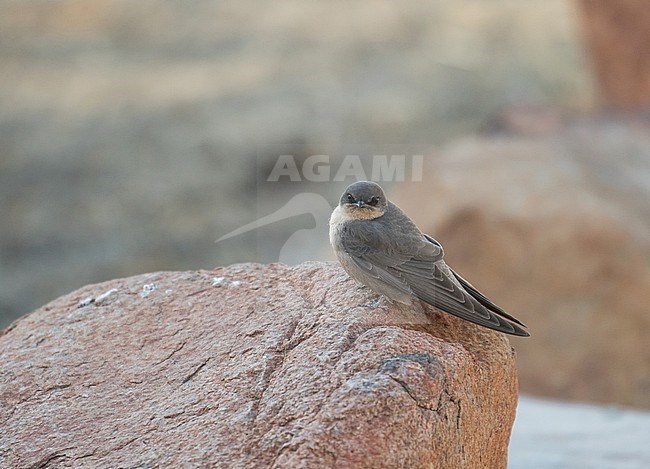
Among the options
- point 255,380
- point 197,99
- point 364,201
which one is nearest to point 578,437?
point 364,201

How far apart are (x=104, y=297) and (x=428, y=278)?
124 centimetres

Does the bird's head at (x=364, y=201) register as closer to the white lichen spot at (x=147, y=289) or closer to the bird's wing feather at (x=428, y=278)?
the bird's wing feather at (x=428, y=278)

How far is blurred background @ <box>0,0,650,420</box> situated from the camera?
510cm

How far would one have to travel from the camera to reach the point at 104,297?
2.98 meters

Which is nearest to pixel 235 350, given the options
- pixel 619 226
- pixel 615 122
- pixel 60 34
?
pixel 619 226

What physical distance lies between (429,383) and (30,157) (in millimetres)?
5919

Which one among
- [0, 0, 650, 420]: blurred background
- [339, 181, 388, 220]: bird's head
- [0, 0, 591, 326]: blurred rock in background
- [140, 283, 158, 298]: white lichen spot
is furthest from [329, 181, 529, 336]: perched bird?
[0, 0, 591, 326]: blurred rock in background

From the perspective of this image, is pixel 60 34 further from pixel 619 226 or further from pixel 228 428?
pixel 228 428

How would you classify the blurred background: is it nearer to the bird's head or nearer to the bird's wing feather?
the bird's head

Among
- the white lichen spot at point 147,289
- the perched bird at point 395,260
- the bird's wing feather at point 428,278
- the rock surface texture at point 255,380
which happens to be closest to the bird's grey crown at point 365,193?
the perched bird at point 395,260

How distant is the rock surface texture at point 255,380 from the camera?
2141 millimetres

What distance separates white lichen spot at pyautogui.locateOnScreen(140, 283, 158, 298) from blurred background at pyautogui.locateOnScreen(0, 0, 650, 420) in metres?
1.21

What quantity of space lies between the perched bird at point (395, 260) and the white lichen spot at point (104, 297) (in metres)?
0.90

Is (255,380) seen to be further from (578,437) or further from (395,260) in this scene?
(578,437)
